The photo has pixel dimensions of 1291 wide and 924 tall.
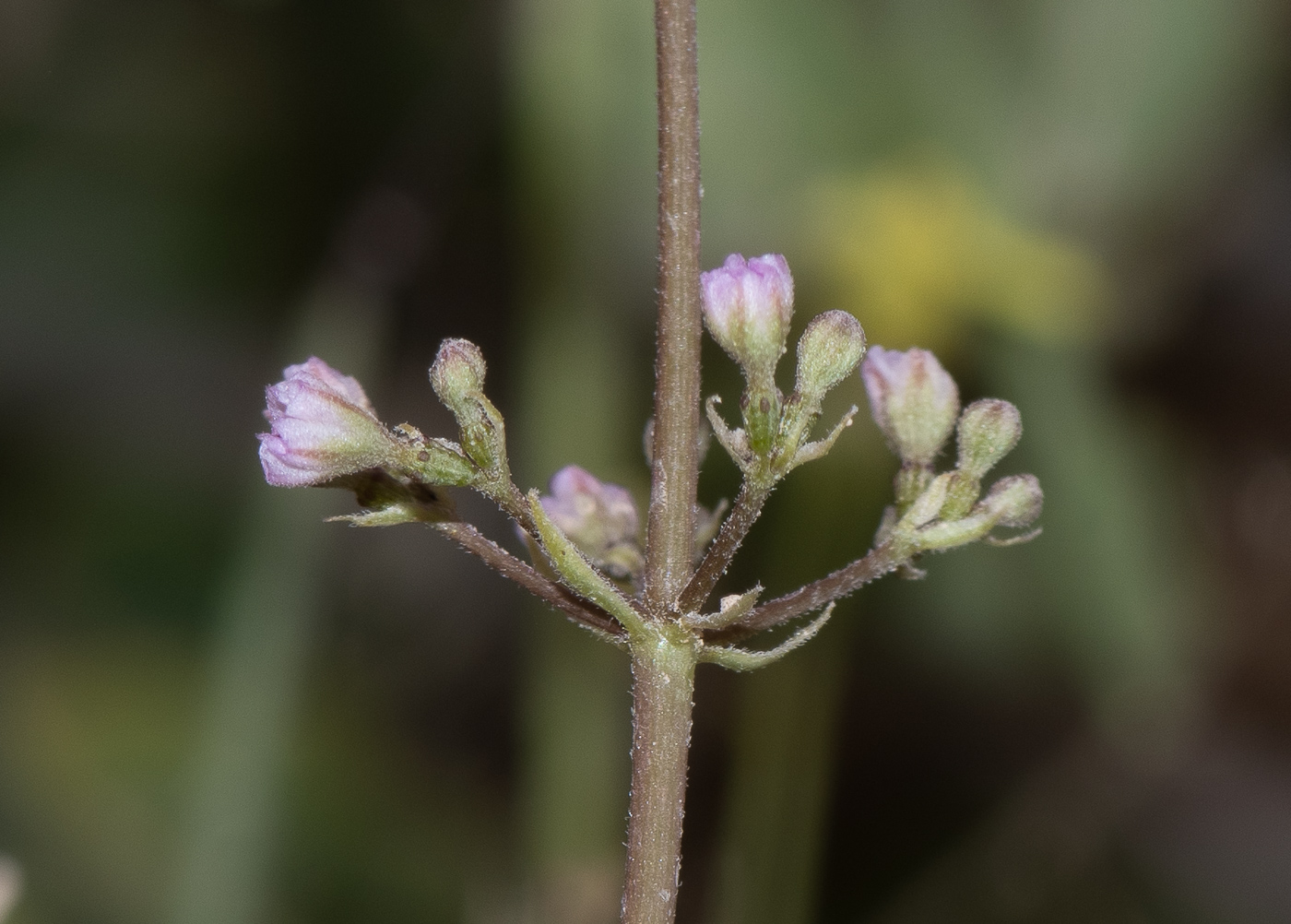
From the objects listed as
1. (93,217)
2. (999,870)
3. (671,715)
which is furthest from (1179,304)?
(671,715)

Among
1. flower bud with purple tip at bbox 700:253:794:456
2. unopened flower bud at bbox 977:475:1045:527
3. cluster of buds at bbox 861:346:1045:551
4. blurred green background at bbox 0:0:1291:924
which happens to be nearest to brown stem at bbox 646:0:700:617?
flower bud with purple tip at bbox 700:253:794:456

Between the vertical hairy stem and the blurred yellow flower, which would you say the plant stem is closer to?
the vertical hairy stem

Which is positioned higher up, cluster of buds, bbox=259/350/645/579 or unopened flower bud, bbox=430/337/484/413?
unopened flower bud, bbox=430/337/484/413

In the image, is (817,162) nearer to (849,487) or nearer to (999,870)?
(849,487)

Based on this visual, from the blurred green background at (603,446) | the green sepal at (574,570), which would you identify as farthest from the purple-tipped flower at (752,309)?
the blurred green background at (603,446)

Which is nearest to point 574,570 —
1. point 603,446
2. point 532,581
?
point 532,581

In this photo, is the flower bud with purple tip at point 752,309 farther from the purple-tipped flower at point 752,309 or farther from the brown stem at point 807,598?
the brown stem at point 807,598
